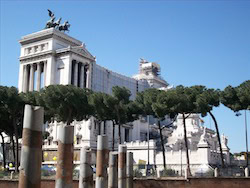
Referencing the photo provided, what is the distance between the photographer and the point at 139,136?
252ft

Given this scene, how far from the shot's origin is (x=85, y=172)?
16844mm

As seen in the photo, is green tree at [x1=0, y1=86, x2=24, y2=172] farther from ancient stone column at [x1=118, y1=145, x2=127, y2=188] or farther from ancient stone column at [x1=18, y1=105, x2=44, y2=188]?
ancient stone column at [x1=18, y1=105, x2=44, y2=188]

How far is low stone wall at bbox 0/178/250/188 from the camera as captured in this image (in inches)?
1093

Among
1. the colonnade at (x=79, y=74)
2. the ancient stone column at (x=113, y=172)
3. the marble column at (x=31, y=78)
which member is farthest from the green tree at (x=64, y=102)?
the marble column at (x=31, y=78)

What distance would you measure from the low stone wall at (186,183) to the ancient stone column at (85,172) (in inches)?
434

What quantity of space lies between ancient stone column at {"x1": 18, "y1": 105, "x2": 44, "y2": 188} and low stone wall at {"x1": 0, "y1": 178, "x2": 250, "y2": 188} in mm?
18492

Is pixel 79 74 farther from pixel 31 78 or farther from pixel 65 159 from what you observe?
pixel 65 159

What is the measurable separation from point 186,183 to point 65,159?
1749cm

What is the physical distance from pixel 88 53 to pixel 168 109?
41.8m

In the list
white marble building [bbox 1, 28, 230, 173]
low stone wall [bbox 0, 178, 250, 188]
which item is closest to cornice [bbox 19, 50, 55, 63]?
white marble building [bbox 1, 28, 230, 173]

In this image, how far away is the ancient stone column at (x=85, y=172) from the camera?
16.6 meters

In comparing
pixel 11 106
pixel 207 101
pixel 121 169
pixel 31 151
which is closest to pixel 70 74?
pixel 11 106

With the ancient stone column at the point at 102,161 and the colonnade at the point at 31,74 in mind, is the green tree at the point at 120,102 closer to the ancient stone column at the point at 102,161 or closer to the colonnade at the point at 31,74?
the ancient stone column at the point at 102,161

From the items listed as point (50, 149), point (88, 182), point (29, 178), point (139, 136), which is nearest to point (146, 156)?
point (50, 149)
